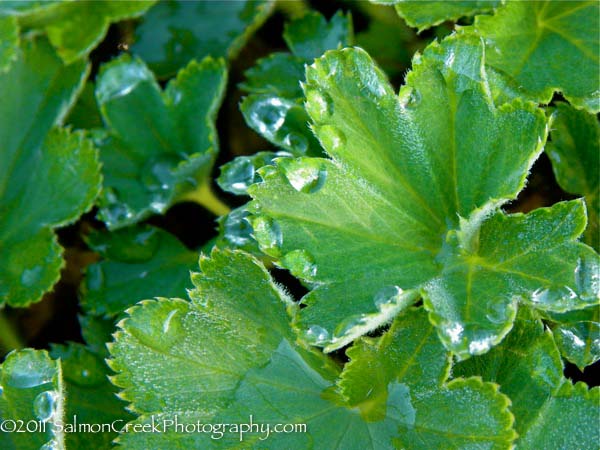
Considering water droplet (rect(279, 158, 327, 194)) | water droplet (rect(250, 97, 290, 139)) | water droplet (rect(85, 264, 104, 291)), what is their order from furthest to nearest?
water droplet (rect(85, 264, 104, 291)) → water droplet (rect(250, 97, 290, 139)) → water droplet (rect(279, 158, 327, 194))

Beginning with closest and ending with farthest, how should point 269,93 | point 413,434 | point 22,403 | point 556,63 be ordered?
point 413,434, point 22,403, point 556,63, point 269,93

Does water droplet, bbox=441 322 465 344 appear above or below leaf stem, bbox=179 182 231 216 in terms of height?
above

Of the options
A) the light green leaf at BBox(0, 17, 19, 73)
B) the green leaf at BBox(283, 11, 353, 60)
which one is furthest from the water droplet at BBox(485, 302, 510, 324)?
the light green leaf at BBox(0, 17, 19, 73)

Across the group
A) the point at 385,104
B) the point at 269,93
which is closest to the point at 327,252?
the point at 385,104

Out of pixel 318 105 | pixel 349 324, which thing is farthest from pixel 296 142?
pixel 349 324

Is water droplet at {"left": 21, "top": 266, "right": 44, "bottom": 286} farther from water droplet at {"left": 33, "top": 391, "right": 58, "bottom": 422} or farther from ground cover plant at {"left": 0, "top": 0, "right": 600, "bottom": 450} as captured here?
Answer: water droplet at {"left": 33, "top": 391, "right": 58, "bottom": 422}

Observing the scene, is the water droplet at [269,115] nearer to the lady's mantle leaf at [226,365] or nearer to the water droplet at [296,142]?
the water droplet at [296,142]

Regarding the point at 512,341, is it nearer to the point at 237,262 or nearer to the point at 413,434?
the point at 413,434
